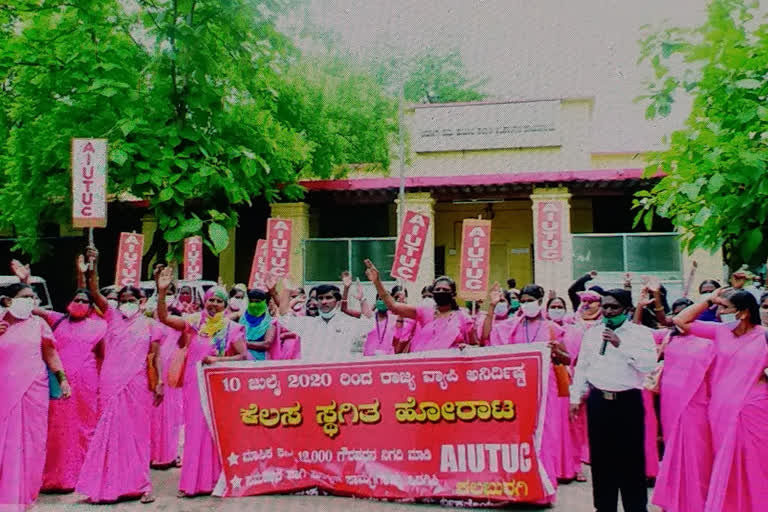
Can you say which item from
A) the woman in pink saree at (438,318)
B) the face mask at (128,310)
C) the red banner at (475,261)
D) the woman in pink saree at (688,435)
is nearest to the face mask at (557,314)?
the woman in pink saree at (438,318)

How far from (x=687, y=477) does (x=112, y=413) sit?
4.61 meters

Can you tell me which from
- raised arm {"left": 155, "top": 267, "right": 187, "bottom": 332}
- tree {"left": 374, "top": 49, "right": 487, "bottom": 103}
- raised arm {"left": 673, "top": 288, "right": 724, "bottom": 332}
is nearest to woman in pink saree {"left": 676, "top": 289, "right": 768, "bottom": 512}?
raised arm {"left": 673, "top": 288, "right": 724, "bottom": 332}

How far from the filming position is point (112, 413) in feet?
19.6

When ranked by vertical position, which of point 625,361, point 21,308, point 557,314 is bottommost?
point 625,361

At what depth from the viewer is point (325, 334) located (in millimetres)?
7711

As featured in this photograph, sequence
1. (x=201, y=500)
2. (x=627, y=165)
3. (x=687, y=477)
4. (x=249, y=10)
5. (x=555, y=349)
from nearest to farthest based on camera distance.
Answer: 1. (x=687, y=477)
2. (x=555, y=349)
3. (x=201, y=500)
4. (x=249, y=10)
5. (x=627, y=165)

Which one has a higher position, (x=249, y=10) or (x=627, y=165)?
(x=249, y=10)

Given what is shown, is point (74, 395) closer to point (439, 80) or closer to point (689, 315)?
point (689, 315)

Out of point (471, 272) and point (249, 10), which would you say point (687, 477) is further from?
point (249, 10)

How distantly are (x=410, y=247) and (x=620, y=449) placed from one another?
5519 mm

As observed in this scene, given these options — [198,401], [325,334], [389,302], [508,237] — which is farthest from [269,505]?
[508,237]

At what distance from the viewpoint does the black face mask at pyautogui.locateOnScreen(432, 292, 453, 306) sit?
232 inches

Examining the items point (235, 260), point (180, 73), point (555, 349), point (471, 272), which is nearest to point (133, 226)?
point (235, 260)

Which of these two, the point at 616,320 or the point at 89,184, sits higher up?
the point at 89,184
